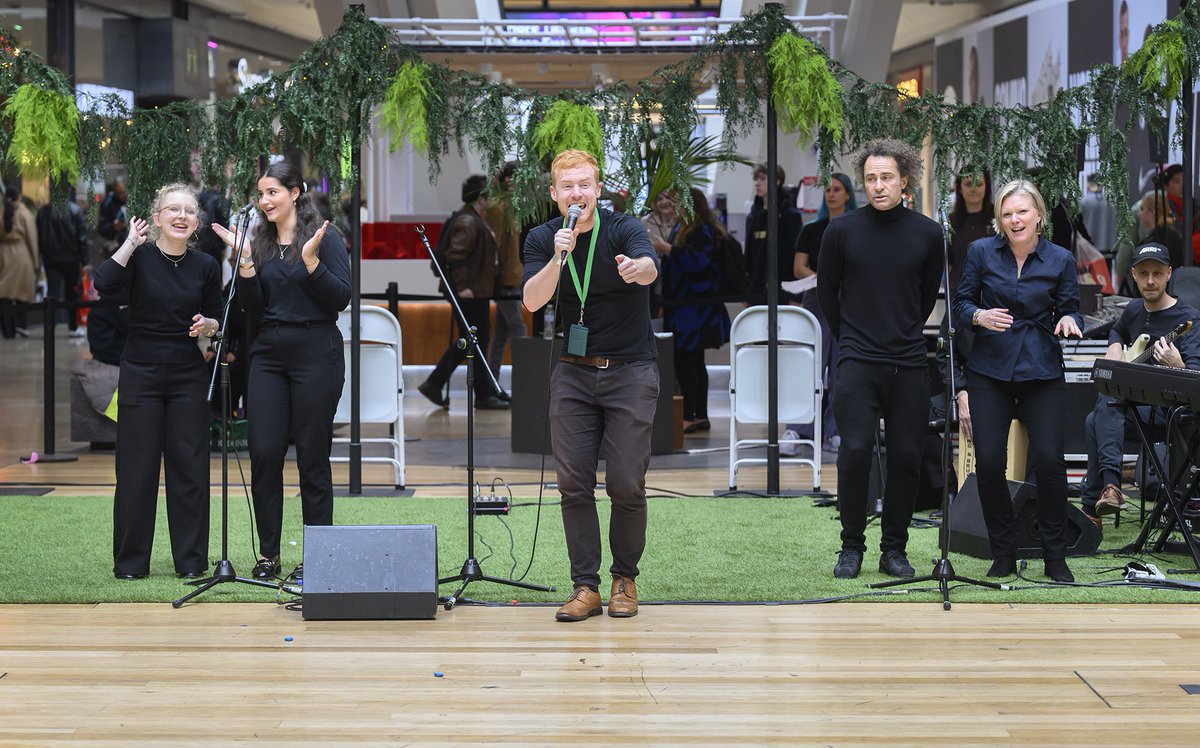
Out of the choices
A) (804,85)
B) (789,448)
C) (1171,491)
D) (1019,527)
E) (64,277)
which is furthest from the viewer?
(64,277)

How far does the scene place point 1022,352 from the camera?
17.4 feet

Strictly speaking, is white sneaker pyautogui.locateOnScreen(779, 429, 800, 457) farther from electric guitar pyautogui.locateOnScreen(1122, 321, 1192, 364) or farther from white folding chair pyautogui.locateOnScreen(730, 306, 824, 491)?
electric guitar pyautogui.locateOnScreen(1122, 321, 1192, 364)

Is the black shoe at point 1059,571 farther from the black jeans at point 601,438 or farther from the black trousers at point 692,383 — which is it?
the black trousers at point 692,383

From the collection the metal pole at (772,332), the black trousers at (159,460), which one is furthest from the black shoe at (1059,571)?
the black trousers at (159,460)

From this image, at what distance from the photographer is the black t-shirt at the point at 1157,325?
6.42 meters

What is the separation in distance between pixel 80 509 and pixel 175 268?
6.89 feet

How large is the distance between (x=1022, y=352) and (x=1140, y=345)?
151 cm

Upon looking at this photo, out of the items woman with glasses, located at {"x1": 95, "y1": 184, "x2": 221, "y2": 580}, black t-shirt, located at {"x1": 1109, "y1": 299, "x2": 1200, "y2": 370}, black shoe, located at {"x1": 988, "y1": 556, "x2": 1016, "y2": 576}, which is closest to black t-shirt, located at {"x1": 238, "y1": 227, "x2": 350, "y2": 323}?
woman with glasses, located at {"x1": 95, "y1": 184, "x2": 221, "y2": 580}

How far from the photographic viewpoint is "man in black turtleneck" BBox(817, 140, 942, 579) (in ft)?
17.6

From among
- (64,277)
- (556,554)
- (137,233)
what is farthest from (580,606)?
(64,277)

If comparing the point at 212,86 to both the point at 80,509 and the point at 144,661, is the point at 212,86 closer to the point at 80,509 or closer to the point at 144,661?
the point at 80,509

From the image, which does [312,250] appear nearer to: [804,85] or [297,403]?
[297,403]

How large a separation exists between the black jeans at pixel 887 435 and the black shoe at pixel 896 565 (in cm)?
3

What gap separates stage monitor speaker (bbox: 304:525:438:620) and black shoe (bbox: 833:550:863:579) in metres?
1.53
